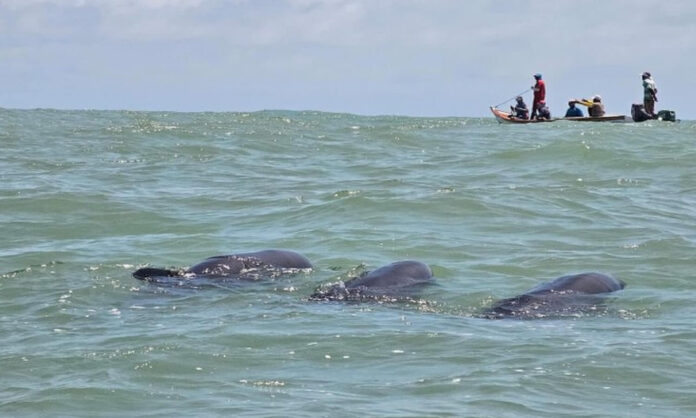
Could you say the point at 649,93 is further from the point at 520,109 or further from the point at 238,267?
the point at 238,267

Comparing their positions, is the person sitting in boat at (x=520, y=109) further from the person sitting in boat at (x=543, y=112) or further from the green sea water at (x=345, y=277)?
the green sea water at (x=345, y=277)

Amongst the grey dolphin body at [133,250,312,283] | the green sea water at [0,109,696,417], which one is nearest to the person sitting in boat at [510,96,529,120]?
the green sea water at [0,109,696,417]

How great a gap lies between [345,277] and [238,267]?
95 cm

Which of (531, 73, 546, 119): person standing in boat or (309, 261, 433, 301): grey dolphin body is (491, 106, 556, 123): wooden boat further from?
(309, 261, 433, 301): grey dolphin body

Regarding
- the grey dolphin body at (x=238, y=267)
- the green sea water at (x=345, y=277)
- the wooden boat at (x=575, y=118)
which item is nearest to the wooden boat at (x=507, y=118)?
the wooden boat at (x=575, y=118)

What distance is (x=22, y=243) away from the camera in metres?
14.1

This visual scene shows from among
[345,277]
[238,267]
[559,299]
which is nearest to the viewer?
[559,299]

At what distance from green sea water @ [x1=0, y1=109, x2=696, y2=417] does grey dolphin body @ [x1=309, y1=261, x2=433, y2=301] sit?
0.21 meters

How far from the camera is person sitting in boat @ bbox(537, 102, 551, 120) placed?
37494mm

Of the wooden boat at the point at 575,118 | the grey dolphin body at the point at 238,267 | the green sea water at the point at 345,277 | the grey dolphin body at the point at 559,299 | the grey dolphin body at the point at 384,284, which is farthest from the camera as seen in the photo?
the wooden boat at the point at 575,118

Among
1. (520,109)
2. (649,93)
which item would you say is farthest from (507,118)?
(649,93)

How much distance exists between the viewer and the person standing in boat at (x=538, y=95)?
122 feet

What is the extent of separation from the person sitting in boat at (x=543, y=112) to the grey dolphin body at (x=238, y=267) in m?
26.4

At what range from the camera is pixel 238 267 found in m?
11.4
